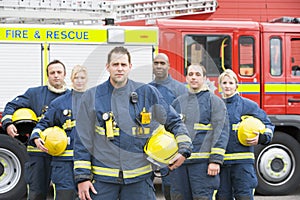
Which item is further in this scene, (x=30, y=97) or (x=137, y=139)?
(x=30, y=97)

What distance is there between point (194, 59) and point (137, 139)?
4160 mm

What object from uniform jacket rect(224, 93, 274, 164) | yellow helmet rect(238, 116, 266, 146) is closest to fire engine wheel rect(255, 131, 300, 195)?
uniform jacket rect(224, 93, 274, 164)

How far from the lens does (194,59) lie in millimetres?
8594

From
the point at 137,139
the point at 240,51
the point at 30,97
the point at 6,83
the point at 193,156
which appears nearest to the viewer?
the point at 137,139

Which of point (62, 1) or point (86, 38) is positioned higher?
point (62, 1)

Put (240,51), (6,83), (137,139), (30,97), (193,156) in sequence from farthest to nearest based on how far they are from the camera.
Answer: (240,51)
(6,83)
(30,97)
(193,156)
(137,139)

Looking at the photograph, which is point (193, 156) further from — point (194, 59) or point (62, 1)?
point (62, 1)

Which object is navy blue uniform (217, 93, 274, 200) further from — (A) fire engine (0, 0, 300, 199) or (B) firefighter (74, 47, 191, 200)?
(A) fire engine (0, 0, 300, 199)

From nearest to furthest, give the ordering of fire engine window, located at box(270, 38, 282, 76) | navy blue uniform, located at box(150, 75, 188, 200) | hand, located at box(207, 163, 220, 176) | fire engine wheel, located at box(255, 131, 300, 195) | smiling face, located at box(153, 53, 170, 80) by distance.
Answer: hand, located at box(207, 163, 220, 176), navy blue uniform, located at box(150, 75, 188, 200), smiling face, located at box(153, 53, 170, 80), fire engine wheel, located at box(255, 131, 300, 195), fire engine window, located at box(270, 38, 282, 76)

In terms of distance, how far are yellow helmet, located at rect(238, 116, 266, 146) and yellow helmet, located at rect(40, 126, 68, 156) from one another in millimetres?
1763

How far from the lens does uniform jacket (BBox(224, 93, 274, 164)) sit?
6.09 m

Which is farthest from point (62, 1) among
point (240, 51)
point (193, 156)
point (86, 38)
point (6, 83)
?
point (193, 156)

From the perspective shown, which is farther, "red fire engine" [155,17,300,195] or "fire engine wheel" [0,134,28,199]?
"red fire engine" [155,17,300,195]

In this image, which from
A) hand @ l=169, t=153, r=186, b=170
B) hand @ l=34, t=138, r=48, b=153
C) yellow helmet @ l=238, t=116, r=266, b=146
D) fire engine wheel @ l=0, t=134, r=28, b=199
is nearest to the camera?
hand @ l=169, t=153, r=186, b=170
